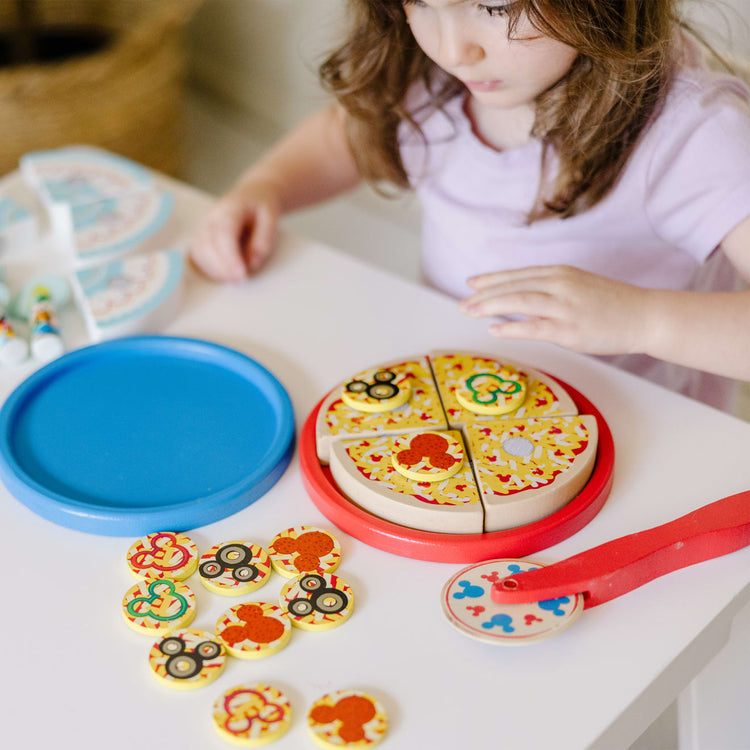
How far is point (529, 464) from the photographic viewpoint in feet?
1.94

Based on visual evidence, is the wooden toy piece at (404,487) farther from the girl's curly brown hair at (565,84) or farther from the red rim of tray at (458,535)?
the girl's curly brown hair at (565,84)

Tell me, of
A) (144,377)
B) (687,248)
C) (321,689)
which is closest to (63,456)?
(144,377)

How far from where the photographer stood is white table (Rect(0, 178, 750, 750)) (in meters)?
0.48

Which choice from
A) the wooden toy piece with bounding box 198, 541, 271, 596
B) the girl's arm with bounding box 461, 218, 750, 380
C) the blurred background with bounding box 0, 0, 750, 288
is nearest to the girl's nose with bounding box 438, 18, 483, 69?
the girl's arm with bounding box 461, 218, 750, 380

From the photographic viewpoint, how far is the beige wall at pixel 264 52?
5.37 ft

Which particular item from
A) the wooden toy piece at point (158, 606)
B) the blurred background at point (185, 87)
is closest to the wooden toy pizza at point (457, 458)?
the wooden toy piece at point (158, 606)

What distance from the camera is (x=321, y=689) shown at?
1.62ft

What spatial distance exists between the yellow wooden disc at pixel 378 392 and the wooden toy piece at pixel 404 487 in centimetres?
3

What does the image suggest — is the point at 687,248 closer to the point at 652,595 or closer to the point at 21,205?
the point at 652,595

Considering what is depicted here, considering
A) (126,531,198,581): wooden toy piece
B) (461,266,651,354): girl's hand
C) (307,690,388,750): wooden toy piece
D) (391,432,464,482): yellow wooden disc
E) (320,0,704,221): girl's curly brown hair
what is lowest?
(126,531,198,581): wooden toy piece

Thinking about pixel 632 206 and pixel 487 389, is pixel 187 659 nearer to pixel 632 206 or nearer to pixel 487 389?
pixel 487 389

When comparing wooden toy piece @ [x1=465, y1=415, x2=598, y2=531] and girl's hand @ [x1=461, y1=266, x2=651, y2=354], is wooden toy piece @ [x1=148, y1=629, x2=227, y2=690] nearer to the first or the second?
wooden toy piece @ [x1=465, y1=415, x2=598, y2=531]

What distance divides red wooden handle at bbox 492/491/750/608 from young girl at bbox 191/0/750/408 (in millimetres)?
157

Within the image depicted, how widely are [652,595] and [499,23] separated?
399 mm
